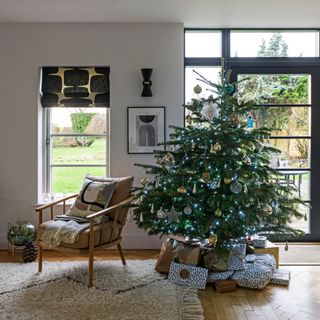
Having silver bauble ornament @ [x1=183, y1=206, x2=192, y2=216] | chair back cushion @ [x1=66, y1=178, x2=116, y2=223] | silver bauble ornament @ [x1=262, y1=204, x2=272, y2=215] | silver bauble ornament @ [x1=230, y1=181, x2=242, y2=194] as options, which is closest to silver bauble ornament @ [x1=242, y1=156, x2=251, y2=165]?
silver bauble ornament @ [x1=230, y1=181, x2=242, y2=194]

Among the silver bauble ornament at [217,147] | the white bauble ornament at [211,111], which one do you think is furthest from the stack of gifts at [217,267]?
the white bauble ornament at [211,111]

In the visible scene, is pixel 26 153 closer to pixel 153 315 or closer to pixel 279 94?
pixel 153 315

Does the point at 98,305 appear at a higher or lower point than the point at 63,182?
lower

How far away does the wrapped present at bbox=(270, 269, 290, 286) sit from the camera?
138 inches

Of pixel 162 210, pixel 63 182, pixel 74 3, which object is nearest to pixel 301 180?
pixel 162 210

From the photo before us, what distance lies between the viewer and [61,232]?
3.51m

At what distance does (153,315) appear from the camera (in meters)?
2.85

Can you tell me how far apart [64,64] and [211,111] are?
1907 mm

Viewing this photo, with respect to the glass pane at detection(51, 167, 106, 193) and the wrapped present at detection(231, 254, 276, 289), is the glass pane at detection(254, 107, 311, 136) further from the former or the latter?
the glass pane at detection(51, 167, 106, 193)

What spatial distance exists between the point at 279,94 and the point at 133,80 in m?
1.72

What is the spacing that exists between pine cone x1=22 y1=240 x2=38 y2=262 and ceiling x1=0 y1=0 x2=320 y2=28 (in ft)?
7.56

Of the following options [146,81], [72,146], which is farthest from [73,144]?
[146,81]

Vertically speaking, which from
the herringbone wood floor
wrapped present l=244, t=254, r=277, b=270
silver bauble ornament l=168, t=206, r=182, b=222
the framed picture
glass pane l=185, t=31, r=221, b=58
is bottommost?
the herringbone wood floor

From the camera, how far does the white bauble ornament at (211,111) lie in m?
3.62
